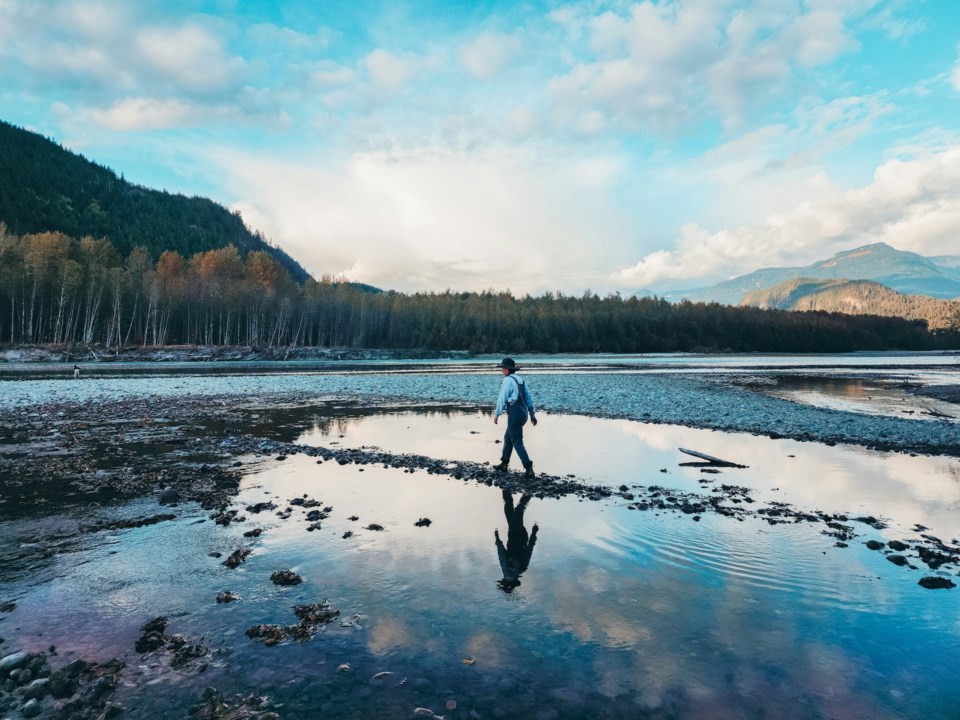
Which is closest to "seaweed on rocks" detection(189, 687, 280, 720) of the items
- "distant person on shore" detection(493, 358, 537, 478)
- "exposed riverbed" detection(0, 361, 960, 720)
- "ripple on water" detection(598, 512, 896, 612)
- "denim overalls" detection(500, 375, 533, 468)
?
"exposed riverbed" detection(0, 361, 960, 720)

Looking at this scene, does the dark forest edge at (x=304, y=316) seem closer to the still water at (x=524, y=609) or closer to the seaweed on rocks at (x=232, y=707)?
the still water at (x=524, y=609)

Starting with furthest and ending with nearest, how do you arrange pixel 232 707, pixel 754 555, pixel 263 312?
1. pixel 263 312
2. pixel 754 555
3. pixel 232 707

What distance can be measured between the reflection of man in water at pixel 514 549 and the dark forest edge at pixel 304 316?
91.2 m

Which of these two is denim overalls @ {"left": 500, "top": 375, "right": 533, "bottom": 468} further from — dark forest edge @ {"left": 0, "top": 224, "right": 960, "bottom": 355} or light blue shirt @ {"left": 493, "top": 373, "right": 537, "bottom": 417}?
dark forest edge @ {"left": 0, "top": 224, "right": 960, "bottom": 355}

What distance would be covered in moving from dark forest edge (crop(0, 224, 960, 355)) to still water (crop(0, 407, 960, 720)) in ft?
295

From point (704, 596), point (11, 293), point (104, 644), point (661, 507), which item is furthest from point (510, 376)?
point (11, 293)

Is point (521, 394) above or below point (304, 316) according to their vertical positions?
below

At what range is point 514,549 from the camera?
9.04m

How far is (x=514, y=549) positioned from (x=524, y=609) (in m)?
2.20

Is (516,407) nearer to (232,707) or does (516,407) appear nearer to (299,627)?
(299,627)

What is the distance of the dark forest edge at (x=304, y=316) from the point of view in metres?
84.6

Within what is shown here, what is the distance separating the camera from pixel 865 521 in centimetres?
1052

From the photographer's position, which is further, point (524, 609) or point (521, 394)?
point (521, 394)

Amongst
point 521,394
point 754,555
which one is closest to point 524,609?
point 754,555
